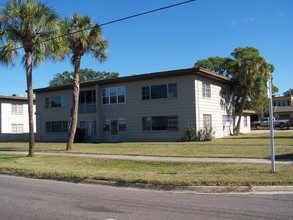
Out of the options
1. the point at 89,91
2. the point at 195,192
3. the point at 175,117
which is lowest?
the point at 195,192

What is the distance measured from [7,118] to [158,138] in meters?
25.3

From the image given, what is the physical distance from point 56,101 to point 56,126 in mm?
2653

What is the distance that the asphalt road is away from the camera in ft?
25.5

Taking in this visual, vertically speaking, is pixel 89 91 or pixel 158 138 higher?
pixel 89 91

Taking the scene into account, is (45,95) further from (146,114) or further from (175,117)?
(175,117)

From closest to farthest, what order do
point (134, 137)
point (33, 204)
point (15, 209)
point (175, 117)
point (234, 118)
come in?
1. point (15, 209)
2. point (33, 204)
3. point (175, 117)
4. point (134, 137)
5. point (234, 118)

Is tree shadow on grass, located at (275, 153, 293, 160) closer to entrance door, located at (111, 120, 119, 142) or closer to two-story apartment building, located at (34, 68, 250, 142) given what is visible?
two-story apartment building, located at (34, 68, 250, 142)

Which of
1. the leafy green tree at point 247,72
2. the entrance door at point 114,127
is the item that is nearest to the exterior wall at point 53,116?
the entrance door at point 114,127

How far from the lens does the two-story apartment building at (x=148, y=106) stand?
3250 centimetres

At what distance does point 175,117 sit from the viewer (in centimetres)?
3300

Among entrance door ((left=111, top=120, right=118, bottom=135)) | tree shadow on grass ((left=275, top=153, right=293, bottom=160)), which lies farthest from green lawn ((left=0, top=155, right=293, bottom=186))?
entrance door ((left=111, top=120, right=118, bottom=135))

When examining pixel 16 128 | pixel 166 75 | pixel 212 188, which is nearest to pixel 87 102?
pixel 166 75

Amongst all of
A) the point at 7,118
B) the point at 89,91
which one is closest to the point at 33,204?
the point at 89,91

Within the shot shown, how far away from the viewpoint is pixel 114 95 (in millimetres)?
36969
